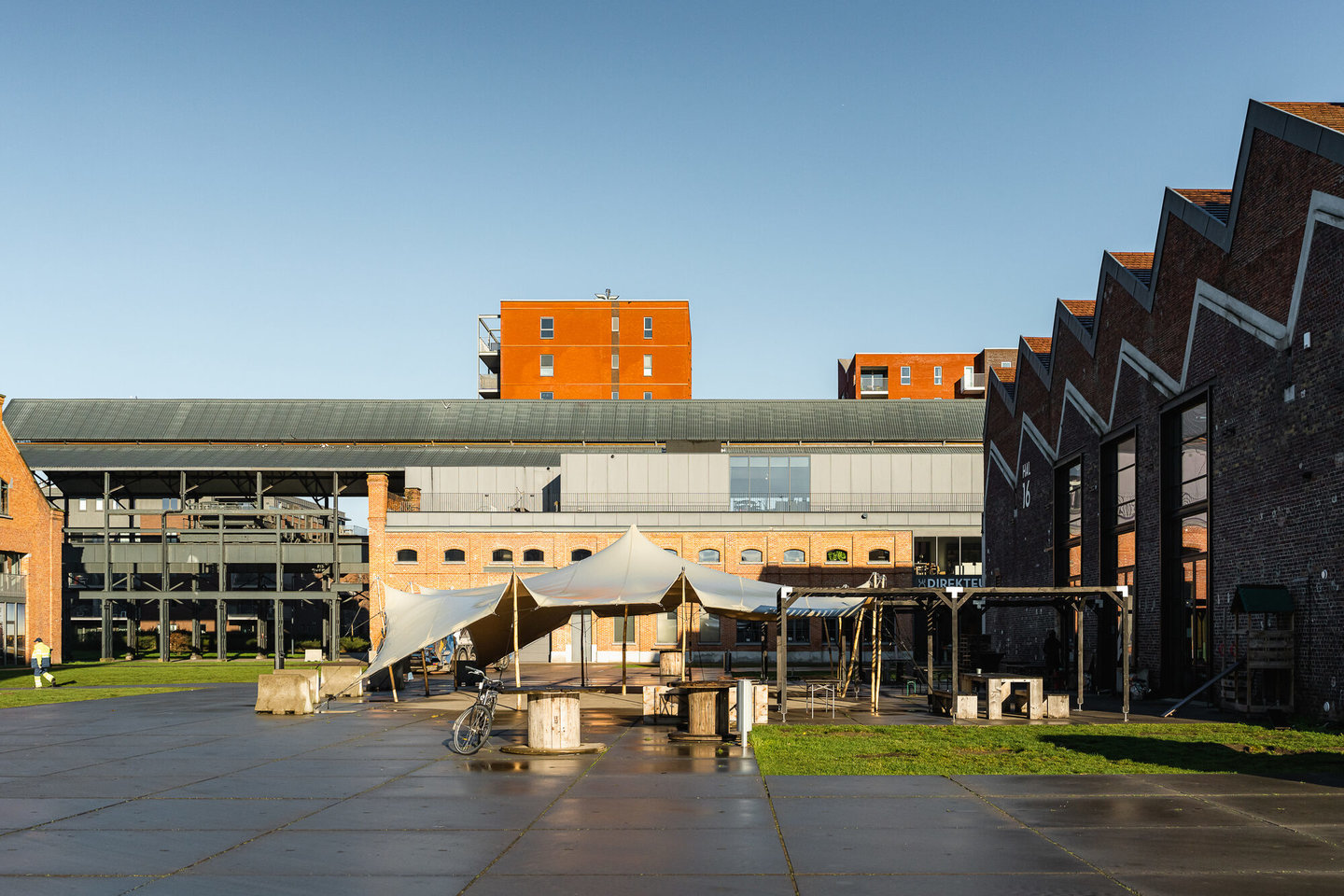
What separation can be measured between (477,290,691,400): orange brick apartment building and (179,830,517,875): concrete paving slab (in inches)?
3622

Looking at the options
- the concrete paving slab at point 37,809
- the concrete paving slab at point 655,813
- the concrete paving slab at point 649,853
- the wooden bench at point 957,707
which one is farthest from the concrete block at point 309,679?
the concrete paving slab at point 649,853

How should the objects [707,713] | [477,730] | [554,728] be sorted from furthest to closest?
[707,713] → [477,730] → [554,728]

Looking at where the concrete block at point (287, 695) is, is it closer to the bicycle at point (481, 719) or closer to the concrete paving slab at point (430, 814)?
the bicycle at point (481, 719)

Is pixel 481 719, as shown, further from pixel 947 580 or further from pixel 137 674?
pixel 947 580

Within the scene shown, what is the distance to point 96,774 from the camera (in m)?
17.0

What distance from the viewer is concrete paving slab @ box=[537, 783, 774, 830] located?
12.7 meters

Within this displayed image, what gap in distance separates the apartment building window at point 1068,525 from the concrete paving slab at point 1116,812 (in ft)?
79.4

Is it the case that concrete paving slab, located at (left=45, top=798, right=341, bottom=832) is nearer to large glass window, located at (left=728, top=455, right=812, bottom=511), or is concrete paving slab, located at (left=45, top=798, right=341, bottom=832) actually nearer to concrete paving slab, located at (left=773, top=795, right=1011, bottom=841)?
concrete paving slab, located at (left=773, top=795, right=1011, bottom=841)

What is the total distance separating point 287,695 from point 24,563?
34.6 meters

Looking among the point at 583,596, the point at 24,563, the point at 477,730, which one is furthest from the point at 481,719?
the point at 24,563

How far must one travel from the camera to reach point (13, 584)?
53.9m

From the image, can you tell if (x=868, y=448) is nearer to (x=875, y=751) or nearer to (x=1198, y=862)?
(x=875, y=751)

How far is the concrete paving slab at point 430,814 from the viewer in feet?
41.9

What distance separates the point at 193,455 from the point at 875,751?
2314 inches
